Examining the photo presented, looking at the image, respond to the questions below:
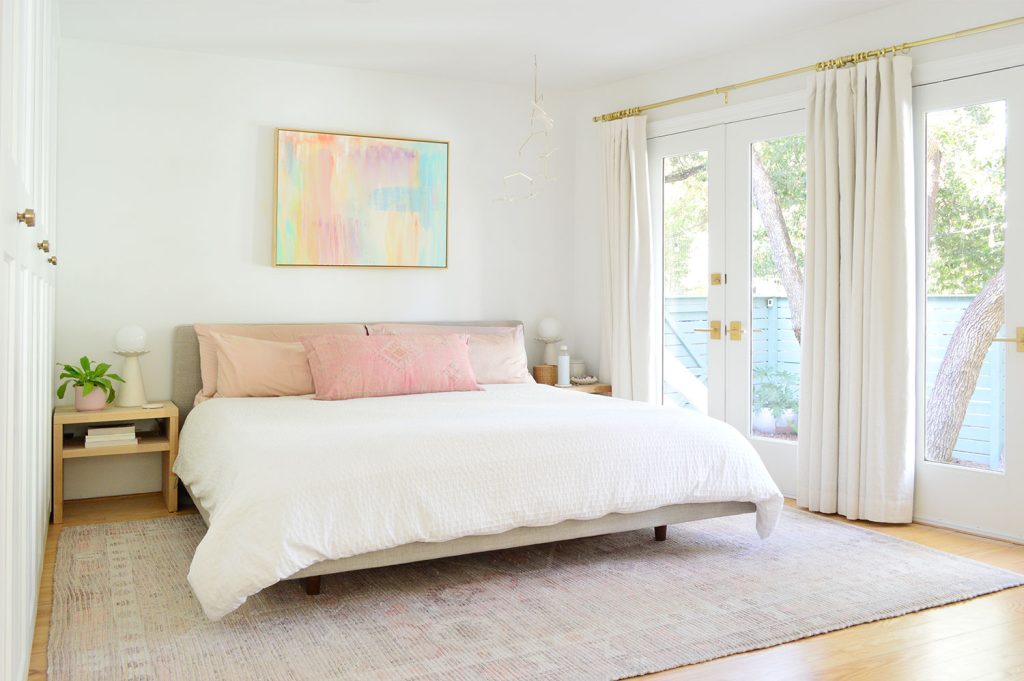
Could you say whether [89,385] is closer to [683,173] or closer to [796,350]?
[683,173]

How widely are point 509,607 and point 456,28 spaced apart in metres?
2.88

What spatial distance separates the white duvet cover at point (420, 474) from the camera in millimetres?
2734

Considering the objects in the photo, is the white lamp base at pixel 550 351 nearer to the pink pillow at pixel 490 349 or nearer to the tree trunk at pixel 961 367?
the pink pillow at pixel 490 349

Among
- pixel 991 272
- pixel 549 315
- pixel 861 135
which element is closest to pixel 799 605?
pixel 991 272

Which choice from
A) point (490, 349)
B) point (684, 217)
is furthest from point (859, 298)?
point (490, 349)

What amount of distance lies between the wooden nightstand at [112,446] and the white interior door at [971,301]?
11.6 feet

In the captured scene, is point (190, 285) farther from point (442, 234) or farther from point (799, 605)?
point (799, 605)

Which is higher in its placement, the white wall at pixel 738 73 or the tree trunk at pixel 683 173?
the white wall at pixel 738 73

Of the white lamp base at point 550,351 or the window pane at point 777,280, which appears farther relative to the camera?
the white lamp base at point 550,351

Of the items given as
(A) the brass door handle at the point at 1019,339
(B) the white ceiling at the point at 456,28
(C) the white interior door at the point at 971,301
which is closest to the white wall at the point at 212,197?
(B) the white ceiling at the point at 456,28

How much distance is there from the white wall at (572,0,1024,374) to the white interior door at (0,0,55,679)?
11.2 ft

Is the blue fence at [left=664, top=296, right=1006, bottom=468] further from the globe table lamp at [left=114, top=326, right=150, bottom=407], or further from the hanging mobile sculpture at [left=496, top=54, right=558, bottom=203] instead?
the globe table lamp at [left=114, top=326, right=150, bottom=407]

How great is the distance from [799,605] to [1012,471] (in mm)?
1461

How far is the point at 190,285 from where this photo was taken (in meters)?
4.79
